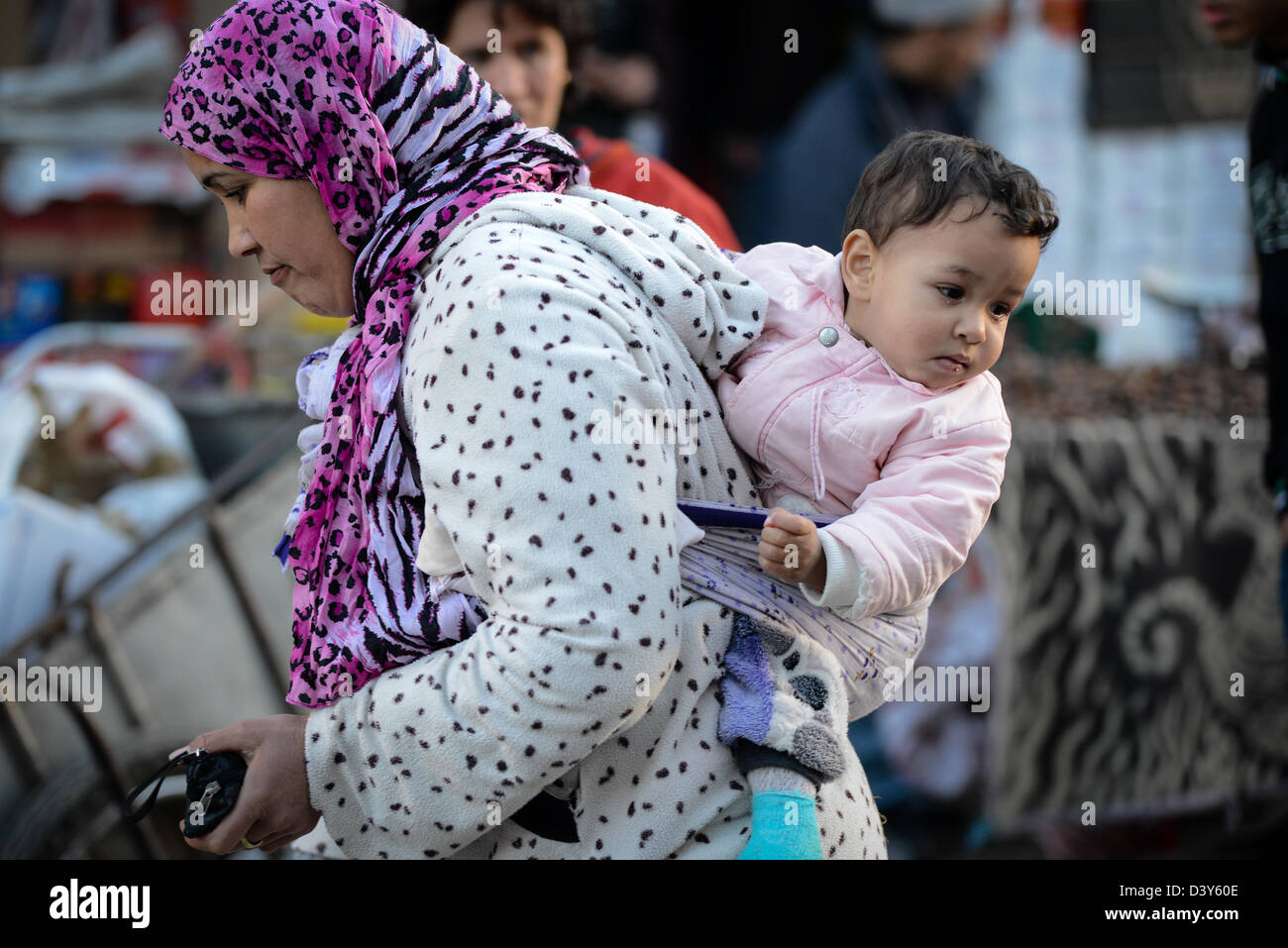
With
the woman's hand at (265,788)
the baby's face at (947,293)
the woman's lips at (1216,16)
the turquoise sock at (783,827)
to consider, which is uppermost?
the woman's lips at (1216,16)

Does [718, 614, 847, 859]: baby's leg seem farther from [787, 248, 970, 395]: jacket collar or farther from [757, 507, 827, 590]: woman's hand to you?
[787, 248, 970, 395]: jacket collar

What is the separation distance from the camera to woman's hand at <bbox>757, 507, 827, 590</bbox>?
1.34 meters

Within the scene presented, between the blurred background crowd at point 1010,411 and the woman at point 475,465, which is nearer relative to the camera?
the woman at point 475,465

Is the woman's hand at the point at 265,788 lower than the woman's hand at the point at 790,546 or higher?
lower

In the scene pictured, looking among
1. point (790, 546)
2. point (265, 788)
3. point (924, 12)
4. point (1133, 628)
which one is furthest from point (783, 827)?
point (924, 12)

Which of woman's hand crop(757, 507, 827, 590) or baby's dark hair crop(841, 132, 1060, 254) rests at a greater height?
baby's dark hair crop(841, 132, 1060, 254)

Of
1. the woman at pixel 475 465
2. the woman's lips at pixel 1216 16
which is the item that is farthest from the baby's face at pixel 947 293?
the woman's lips at pixel 1216 16

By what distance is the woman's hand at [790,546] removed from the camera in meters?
1.34

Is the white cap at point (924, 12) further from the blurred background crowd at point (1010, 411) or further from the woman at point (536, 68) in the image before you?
the woman at point (536, 68)

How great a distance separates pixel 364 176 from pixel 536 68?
4.46 ft

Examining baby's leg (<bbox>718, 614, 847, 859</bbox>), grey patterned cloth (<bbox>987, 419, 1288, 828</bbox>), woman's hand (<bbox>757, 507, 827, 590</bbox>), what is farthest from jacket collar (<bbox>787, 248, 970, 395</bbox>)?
grey patterned cloth (<bbox>987, 419, 1288, 828</bbox>)

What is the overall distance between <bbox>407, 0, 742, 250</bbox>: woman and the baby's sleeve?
1.25 m
